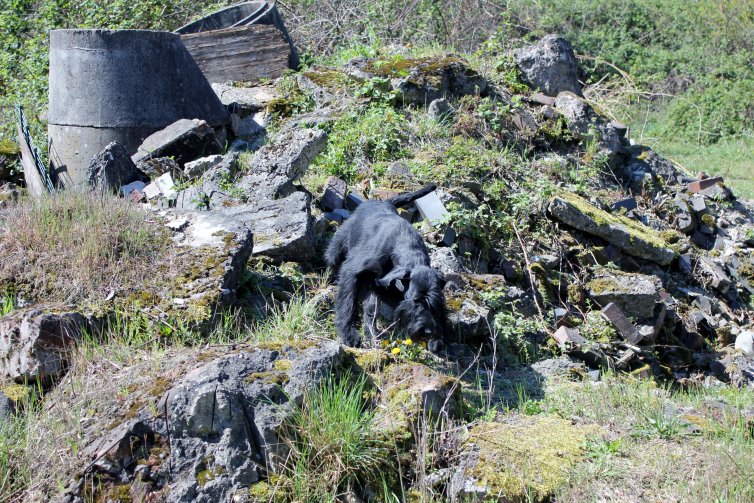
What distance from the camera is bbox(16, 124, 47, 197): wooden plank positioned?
783cm

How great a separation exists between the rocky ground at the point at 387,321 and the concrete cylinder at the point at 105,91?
0.43 m

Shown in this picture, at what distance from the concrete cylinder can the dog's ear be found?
4.25 meters

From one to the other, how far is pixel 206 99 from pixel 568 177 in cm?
444

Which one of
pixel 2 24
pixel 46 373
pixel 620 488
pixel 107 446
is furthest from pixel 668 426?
pixel 2 24

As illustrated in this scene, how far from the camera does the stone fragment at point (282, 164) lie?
7613 millimetres

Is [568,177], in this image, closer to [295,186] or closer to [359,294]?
[295,186]

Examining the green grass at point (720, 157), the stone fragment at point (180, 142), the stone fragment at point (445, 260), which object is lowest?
the green grass at point (720, 157)

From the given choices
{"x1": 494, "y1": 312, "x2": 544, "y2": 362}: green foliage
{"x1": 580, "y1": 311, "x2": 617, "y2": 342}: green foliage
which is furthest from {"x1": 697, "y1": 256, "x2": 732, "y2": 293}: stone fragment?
{"x1": 494, "y1": 312, "x2": 544, "y2": 362}: green foliage

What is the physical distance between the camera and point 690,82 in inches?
710

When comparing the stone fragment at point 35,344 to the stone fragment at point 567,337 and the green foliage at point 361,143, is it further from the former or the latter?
the green foliage at point 361,143

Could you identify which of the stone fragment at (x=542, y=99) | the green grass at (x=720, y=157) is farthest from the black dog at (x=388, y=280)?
the green grass at (x=720, y=157)

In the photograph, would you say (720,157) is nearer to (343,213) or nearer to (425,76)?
(425,76)

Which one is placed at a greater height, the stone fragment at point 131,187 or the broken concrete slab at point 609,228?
the stone fragment at point 131,187

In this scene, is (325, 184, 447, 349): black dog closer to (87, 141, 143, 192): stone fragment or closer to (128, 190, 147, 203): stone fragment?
(128, 190, 147, 203): stone fragment
